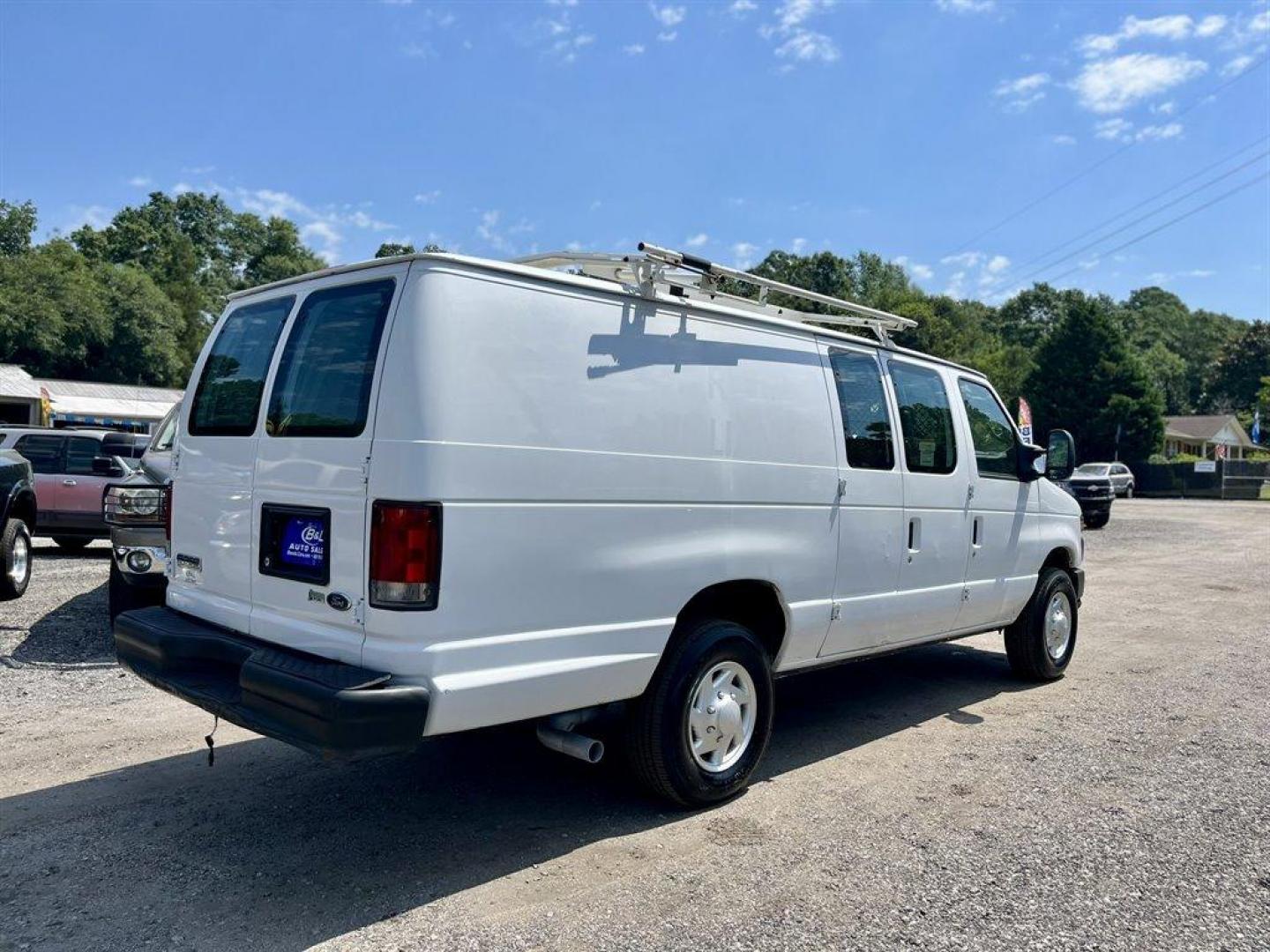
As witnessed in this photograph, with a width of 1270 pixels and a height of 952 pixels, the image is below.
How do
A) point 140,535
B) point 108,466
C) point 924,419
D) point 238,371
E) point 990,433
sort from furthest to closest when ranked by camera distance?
point 108,466
point 140,535
point 990,433
point 924,419
point 238,371

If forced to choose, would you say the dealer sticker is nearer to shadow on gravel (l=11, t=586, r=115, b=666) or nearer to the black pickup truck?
shadow on gravel (l=11, t=586, r=115, b=666)

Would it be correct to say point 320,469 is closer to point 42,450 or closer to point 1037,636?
point 1037,636

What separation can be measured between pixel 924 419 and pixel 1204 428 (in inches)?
3067

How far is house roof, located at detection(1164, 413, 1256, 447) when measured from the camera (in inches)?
2763

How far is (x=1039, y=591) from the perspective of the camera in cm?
684

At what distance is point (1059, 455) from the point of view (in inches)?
266

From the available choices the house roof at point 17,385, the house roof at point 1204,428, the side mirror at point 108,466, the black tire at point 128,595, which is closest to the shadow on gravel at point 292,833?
the black tire at point 128,595

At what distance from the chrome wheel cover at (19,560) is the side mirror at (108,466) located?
1.02 meters

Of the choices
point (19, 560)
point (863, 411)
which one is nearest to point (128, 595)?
point (19, 560)

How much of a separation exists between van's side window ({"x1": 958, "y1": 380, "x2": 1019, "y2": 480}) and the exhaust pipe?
349cm

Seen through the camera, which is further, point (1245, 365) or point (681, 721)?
point (1245, 365)

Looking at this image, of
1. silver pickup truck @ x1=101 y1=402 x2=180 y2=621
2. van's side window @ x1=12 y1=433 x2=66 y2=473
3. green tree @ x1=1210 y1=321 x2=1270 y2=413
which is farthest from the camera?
green tree @ x1=1210 y1=321 x2=1270 y2=413

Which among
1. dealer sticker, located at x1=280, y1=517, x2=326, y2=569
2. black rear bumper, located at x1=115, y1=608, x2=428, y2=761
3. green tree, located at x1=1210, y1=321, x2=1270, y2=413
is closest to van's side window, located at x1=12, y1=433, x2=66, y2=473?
black rear bumper, located at x1=115, y1=608, x2=428, y2=761

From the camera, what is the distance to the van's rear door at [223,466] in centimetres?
404
